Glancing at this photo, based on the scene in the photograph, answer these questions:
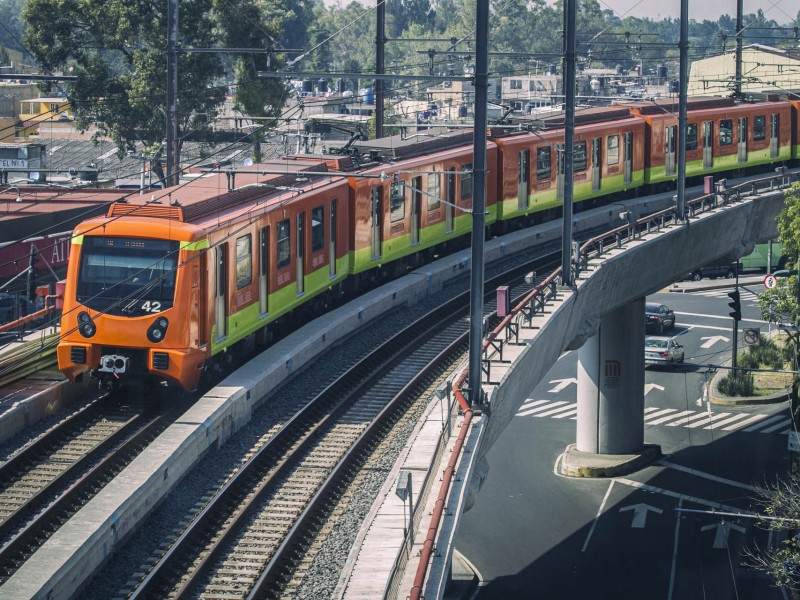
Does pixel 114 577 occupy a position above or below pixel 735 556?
above

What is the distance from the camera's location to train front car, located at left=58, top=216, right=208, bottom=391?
68.1ft

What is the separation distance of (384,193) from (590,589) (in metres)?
10.5

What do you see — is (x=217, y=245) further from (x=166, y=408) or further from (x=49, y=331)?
(x=49, y=331)

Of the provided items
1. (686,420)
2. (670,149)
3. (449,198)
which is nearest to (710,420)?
(686,420)

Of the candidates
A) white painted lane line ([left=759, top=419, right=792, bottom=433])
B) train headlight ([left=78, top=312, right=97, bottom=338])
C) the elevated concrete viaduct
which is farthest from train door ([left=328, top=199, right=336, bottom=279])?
white painted lane line ([left=759, top=419, right=792, bottom=433])

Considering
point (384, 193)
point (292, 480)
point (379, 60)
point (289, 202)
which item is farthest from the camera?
point (379, 60)

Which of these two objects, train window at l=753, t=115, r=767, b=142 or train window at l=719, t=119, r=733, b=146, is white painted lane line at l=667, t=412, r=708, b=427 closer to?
train window at l=719, t=119, r=733, b=146

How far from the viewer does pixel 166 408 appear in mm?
21578

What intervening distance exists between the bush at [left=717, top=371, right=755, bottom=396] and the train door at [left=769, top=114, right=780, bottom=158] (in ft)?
26.8

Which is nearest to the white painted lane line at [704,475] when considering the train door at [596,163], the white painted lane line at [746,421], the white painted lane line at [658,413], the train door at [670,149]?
the white painted lane line at [746,421]

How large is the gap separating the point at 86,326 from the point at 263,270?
12.4ft

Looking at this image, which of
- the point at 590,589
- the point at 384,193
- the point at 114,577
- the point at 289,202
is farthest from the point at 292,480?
the point at 590,589

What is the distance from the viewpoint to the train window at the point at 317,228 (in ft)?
86.1

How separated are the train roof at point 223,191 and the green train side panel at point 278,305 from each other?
70.6 inches
